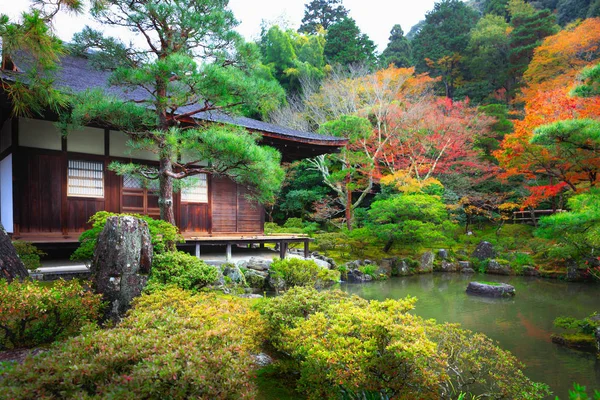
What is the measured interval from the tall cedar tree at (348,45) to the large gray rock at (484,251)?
49.4 feet

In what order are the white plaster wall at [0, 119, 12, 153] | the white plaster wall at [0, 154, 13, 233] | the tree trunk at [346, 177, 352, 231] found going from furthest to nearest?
the tree trunk at [346, 177, 352, 231] < the white plaster wall at [0, 119, 12, 153] < the white plaster wall at [0, 154, 13, 233]

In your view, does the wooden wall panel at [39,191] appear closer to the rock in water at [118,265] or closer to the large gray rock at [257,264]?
the large gray rock at [257,264]

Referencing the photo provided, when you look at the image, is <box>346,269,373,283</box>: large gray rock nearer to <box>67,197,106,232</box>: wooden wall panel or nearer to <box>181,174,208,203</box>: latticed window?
<box>181,174,208,203</box>: latticed window

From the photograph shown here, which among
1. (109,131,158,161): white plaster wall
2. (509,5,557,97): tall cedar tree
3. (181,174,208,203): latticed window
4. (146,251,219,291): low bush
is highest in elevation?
(509,5,557,97): tall cedar tree

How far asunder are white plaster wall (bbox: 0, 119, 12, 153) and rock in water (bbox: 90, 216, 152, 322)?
5087mm

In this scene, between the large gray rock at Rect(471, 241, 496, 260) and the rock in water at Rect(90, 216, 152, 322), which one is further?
the large gray rock at Rect(471, 241, 496, 260)

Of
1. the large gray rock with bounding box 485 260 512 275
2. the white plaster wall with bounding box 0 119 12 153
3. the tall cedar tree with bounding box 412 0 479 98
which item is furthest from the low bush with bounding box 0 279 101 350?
the tall cedar tree with bounding box 412 0 479 98

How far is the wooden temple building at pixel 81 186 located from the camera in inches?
300

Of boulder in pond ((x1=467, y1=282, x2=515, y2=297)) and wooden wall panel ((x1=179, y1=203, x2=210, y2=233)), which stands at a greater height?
wooden wall panel ((x1=179, y1=203, x2=210, y2=233))

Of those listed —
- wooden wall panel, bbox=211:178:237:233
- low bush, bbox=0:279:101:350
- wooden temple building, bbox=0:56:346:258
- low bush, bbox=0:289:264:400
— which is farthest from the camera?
wooden wall panel, bbox=211:178:237:233

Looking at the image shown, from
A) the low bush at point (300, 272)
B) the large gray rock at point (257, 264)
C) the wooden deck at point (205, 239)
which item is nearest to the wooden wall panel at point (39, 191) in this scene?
the wooden deck at point (205, 239)

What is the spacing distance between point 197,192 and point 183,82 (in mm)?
4079

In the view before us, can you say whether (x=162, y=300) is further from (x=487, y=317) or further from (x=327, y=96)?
(x=327, y=96)

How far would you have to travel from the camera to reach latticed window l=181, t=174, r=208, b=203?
962cm
